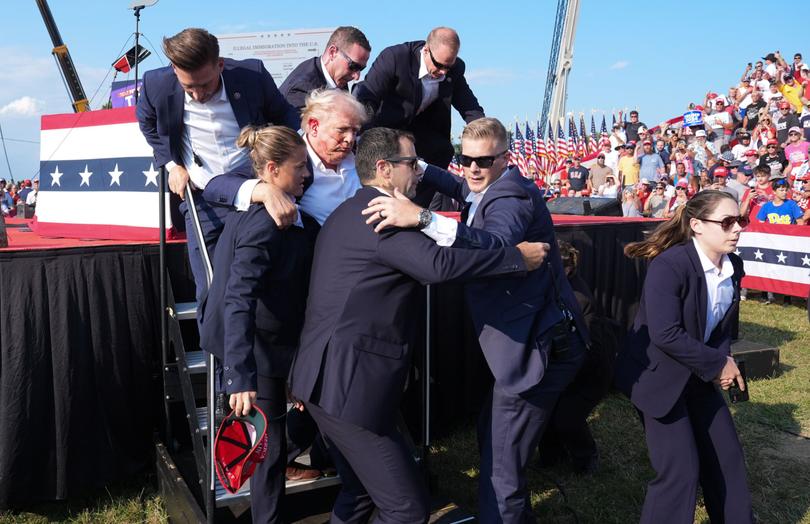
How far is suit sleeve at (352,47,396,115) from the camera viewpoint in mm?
4801

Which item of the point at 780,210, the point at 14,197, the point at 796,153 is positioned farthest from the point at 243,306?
the point at 14,197

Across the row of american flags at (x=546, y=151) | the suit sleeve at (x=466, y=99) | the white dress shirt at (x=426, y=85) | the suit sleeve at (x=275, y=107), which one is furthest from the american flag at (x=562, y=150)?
the suit sleeve at (x=275, y=107)

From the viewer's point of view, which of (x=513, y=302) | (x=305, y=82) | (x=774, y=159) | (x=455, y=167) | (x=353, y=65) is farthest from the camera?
(x=455, y=167)

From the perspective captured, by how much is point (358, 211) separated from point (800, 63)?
65.6 ft

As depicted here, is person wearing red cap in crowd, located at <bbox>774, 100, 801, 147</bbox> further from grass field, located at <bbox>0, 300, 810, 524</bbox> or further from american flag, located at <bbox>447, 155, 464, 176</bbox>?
grass field, located at <bbox>0, 300, 810, 524</bbox>

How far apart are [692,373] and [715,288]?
395 millimetres

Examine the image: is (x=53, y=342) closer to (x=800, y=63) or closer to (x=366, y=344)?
(x=366, y=344)

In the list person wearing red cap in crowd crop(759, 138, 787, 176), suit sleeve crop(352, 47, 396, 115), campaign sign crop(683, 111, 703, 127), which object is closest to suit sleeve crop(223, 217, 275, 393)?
suit sleeve crop(352, 47, 396, 115)

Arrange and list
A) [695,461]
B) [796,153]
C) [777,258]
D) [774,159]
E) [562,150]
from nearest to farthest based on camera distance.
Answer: [695,461] < [777,258] < [774,159] < [796,153] < [562,150]

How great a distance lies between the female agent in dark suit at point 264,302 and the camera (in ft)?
8.46

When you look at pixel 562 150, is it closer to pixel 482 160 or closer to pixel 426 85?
pixel 426 85

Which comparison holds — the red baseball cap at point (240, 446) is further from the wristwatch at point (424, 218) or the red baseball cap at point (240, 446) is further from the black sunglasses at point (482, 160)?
the black sunglasses at point (482, 160)

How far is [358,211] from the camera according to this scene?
2.55 m

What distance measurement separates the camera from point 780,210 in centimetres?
1034
